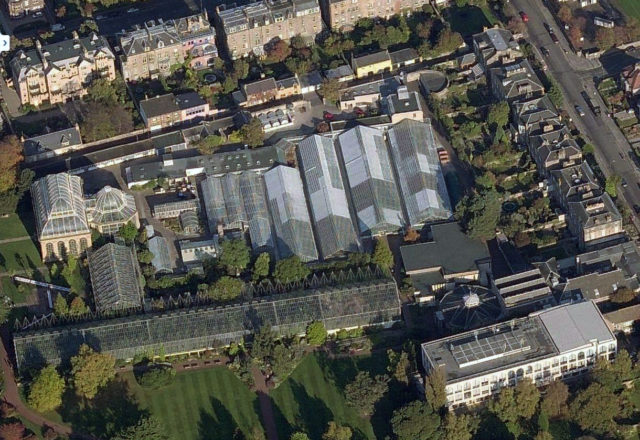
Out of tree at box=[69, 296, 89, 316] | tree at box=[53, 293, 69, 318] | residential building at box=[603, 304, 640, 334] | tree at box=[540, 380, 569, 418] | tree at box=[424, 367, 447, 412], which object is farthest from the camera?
tree at box=[69, 296, 89, 316]

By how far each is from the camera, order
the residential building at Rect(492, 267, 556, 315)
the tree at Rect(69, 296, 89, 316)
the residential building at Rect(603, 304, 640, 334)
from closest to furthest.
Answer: the residential building at Rect(603, 304, 640, 334) < the residential building at Rect(492, 267, 556, 315) < the tree at Rect(69, 296, 89, 316)

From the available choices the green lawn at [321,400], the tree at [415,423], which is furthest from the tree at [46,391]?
the tree at [415,423]

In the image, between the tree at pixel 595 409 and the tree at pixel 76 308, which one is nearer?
the tree at pixel 595 409

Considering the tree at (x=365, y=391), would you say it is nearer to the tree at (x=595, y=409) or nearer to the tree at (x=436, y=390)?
the tree at (x=436, y=390)

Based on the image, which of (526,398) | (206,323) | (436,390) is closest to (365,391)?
(436,390)

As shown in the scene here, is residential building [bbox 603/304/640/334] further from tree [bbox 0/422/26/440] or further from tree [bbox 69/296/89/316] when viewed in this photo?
tree [bbox 0/422/26/440]

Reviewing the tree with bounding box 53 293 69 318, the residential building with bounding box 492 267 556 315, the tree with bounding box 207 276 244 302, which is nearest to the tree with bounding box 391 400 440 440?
the residential building with bounding box 492 267 556 315
